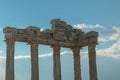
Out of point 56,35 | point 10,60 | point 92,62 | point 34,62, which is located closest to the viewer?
point 10,60

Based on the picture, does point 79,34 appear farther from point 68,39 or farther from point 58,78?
point 58,78

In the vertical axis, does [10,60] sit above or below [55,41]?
below

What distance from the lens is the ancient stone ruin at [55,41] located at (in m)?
41.7

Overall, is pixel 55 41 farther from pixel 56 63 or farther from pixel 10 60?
pixel 10 60

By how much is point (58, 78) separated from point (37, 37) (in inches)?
264

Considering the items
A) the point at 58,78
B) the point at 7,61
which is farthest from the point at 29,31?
the point at 58,78

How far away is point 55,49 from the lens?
4706cm

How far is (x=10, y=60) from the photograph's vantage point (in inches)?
1625

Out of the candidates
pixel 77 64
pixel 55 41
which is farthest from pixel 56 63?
pixel 77 64

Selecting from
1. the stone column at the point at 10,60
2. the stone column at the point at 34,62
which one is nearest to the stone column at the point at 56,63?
the stone column at the point at 34,62

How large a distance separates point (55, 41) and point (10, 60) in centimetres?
819

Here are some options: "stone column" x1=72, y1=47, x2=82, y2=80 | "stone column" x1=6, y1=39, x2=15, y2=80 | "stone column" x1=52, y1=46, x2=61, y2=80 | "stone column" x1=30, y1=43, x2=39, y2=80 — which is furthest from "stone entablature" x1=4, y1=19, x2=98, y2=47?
"stone column" x1=72, y1=47, x2=82, y2=80

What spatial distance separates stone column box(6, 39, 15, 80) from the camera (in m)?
40.8

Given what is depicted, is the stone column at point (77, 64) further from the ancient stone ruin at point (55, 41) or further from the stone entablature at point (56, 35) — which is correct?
the stone entablature at point (56, 35)
